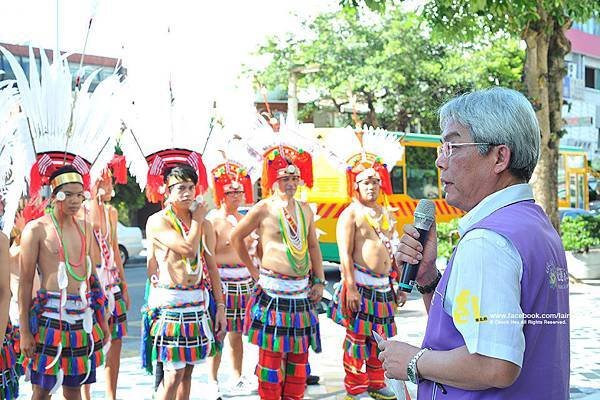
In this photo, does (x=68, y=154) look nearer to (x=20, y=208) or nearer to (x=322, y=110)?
(x=20, y=208)

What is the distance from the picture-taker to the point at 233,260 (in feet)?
24.0

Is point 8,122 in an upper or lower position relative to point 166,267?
upper

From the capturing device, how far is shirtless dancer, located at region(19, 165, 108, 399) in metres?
4.82

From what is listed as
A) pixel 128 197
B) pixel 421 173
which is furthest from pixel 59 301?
pixel 128 197

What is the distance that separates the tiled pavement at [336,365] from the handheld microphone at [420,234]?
397cm

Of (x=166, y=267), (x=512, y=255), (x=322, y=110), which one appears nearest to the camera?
(x=512, y=255)

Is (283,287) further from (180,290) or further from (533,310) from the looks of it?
(533,310)

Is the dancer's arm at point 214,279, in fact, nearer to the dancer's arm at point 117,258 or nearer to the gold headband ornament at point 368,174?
the dancer's arm at point 117,258

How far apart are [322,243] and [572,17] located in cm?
632

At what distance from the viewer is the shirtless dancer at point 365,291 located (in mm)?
6430

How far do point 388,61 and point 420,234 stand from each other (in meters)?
20.8

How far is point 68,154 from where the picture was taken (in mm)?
5156

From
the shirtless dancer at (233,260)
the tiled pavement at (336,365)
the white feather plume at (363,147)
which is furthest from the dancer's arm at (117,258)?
the white feather plume at (363,147)

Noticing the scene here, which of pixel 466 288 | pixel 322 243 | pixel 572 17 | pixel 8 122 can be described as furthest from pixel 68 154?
pixel 322 243
